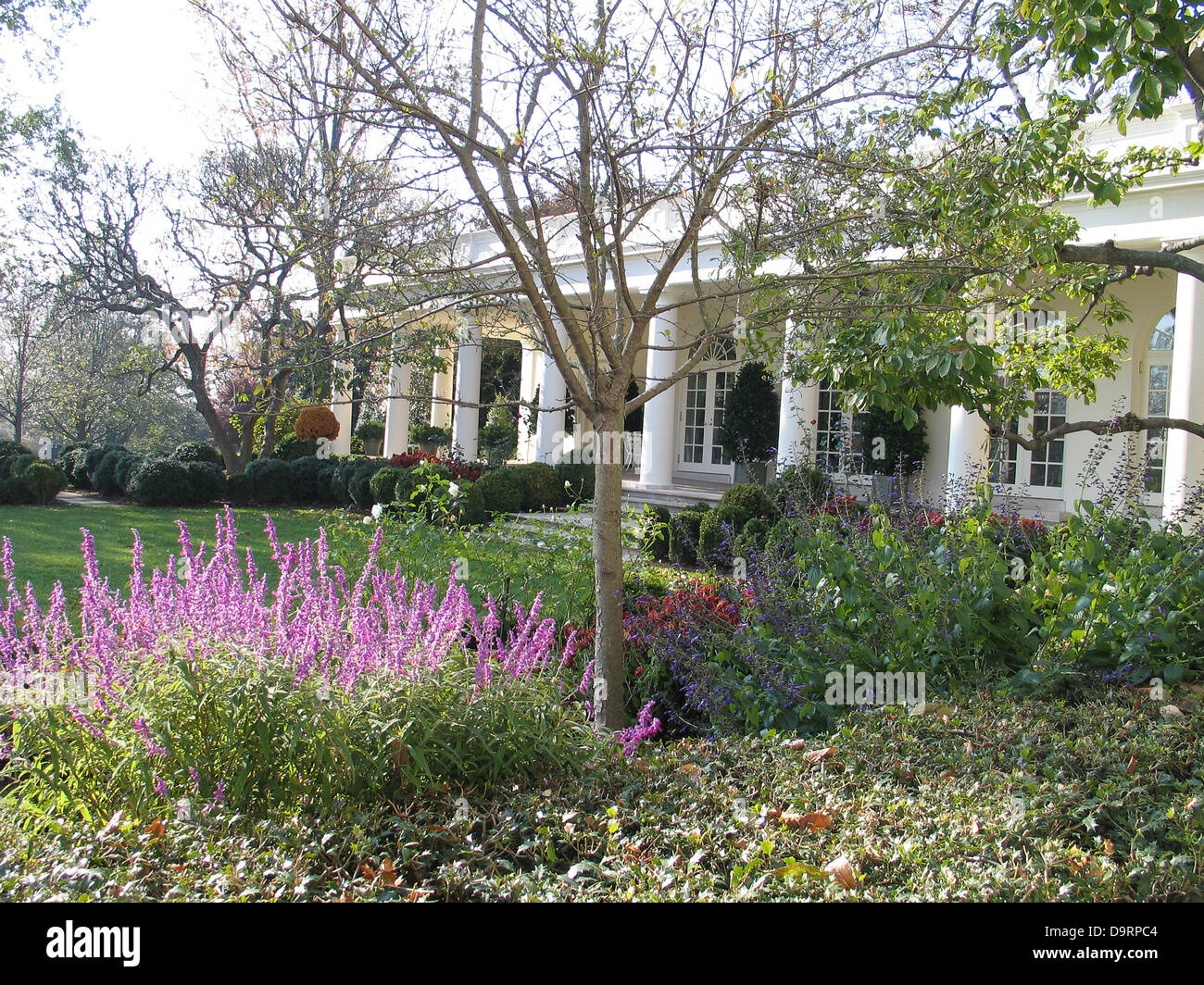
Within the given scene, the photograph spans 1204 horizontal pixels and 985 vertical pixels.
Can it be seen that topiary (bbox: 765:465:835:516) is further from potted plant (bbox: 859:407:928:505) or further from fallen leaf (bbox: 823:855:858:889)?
fallen leaf (bbox: 823:855:858:889)

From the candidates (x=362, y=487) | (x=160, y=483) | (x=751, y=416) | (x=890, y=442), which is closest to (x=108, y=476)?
(x=160, y=483)

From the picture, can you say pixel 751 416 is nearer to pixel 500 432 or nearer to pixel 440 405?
pixel 500 432

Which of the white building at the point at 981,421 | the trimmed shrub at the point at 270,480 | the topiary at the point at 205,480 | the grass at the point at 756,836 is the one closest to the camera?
the grass at the point at 756,836

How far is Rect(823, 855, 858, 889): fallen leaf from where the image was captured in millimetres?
2306

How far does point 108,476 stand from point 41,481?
4.79 feet

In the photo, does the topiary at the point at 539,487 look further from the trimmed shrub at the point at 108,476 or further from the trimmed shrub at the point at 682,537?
the trimmed shrub at the point at 108,476

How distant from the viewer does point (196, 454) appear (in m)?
17.6

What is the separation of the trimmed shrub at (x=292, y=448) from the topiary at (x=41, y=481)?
4.88 meters

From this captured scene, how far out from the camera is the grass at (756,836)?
2.28 meters

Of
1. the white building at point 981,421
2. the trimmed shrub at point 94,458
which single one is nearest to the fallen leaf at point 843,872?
the white building at point 981,421

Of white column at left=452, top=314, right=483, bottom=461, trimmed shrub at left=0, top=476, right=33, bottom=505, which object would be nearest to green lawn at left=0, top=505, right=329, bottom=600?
trimmed shrub at left=0, top=476, right=33, bottom=505

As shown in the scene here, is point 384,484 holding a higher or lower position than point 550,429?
lower
